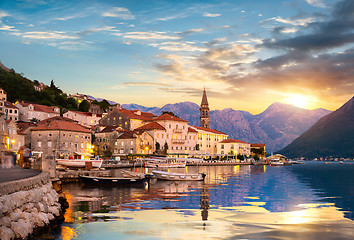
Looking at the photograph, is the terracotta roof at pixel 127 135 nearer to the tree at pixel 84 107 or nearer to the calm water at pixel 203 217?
the tree at pixel 84 107

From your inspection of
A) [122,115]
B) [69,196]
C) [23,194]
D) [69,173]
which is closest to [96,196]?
[69,196]

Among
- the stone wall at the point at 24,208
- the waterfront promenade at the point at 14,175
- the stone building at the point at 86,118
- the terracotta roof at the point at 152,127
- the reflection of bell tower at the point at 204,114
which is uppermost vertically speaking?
the reflection of bell tower at the point at 204,114

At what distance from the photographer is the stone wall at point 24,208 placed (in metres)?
14.7

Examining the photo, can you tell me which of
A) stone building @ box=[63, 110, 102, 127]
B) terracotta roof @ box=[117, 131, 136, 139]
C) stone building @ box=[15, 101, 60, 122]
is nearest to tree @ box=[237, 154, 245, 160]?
stone building @ box=[63, 110, 102, 127]

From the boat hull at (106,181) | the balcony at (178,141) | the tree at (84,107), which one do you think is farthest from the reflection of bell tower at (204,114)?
the boat hull at (106,181)

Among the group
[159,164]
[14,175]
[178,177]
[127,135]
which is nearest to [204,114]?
[127,135]

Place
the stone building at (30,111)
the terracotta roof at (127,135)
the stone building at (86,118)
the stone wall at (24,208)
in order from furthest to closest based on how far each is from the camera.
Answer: the stone building at (86,118), the stone building at (30,111), the terracotta roof at (127,135), the stone wall at (24,208)

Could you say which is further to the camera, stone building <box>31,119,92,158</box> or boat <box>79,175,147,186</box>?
stone building <box>31,119,92,158</box>

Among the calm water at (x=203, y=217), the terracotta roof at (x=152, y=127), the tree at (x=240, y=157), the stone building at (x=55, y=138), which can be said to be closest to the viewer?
the calm water at (x=203, y=217)

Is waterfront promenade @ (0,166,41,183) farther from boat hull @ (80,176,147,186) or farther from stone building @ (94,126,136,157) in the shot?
stone building @ (94,126,136,157)

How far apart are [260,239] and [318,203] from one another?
59.5ft

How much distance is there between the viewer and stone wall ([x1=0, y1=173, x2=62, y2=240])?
579 inches

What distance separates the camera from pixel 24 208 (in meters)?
17.1

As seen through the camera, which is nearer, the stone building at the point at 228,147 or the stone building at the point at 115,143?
the stone building at the point at 115,143
